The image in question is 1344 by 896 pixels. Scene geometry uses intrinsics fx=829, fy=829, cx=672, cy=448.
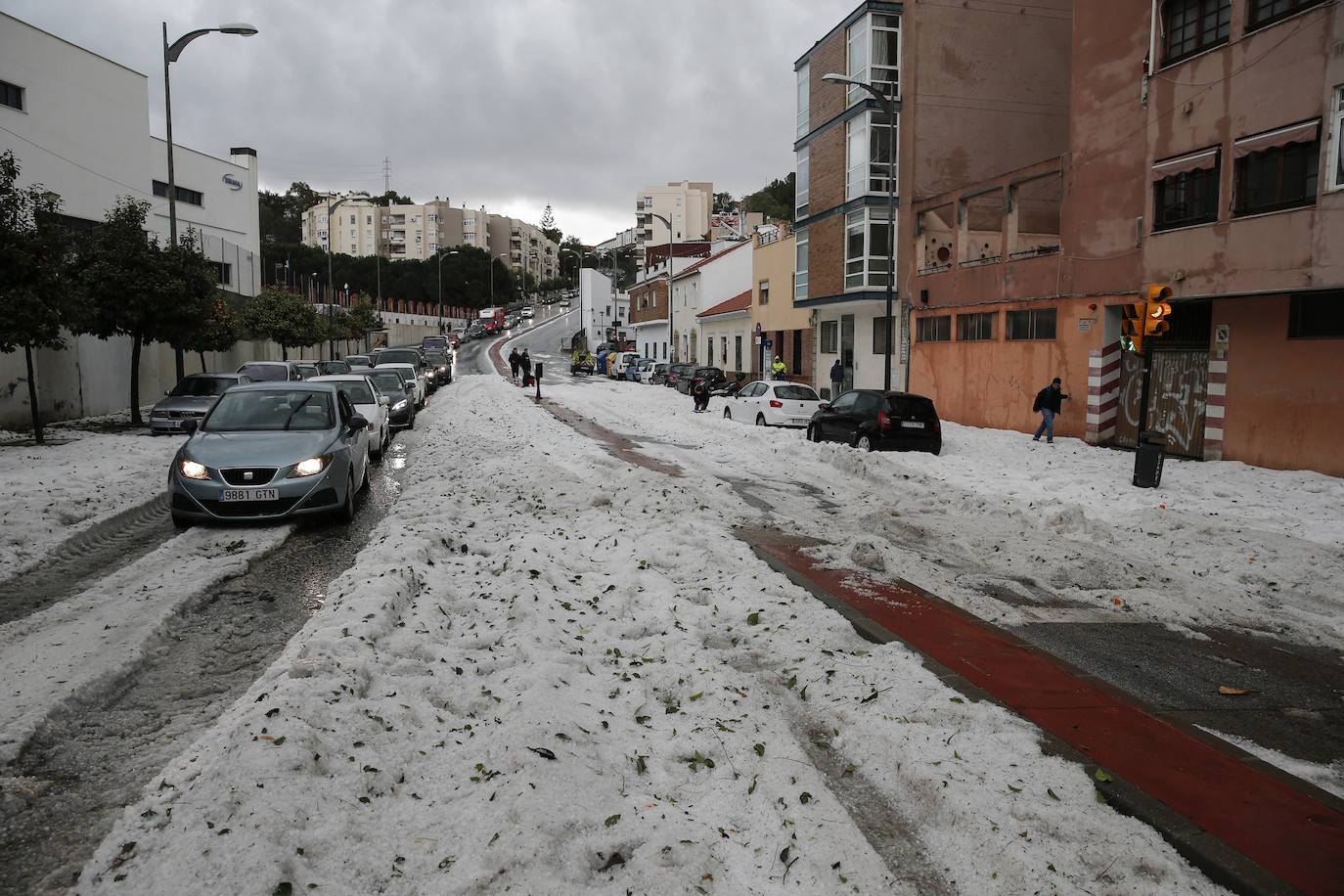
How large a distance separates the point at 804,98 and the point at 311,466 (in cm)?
3187

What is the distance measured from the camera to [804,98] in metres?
35.6

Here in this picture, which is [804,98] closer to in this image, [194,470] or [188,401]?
[188,401]

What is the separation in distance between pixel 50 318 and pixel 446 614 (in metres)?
14.6

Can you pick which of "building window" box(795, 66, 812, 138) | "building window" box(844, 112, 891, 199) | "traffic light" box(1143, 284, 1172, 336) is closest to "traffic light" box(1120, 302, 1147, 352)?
"traffic light" box(1143, 284, 1172, 336)

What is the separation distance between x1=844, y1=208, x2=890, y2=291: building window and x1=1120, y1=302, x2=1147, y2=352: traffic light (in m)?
15.9

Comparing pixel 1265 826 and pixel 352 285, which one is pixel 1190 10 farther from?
pixel 352 285

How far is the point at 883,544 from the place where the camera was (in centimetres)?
885

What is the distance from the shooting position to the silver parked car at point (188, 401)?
62.1 feet

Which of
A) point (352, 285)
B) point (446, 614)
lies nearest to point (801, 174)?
point (446, 614)

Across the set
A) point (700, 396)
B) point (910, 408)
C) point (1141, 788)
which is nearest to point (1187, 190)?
point (910, 408)

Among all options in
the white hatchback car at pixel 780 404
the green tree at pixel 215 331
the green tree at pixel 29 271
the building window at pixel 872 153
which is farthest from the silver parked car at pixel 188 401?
the building window at pixel 872 153

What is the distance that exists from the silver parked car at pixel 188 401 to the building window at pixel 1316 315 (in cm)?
2141

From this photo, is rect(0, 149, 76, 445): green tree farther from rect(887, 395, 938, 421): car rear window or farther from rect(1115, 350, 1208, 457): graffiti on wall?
rect(1115, 350, 1208, 457): graffiti on wall

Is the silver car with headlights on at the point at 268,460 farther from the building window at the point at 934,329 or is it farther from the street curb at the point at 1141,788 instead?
the building window at the point at 934,329
